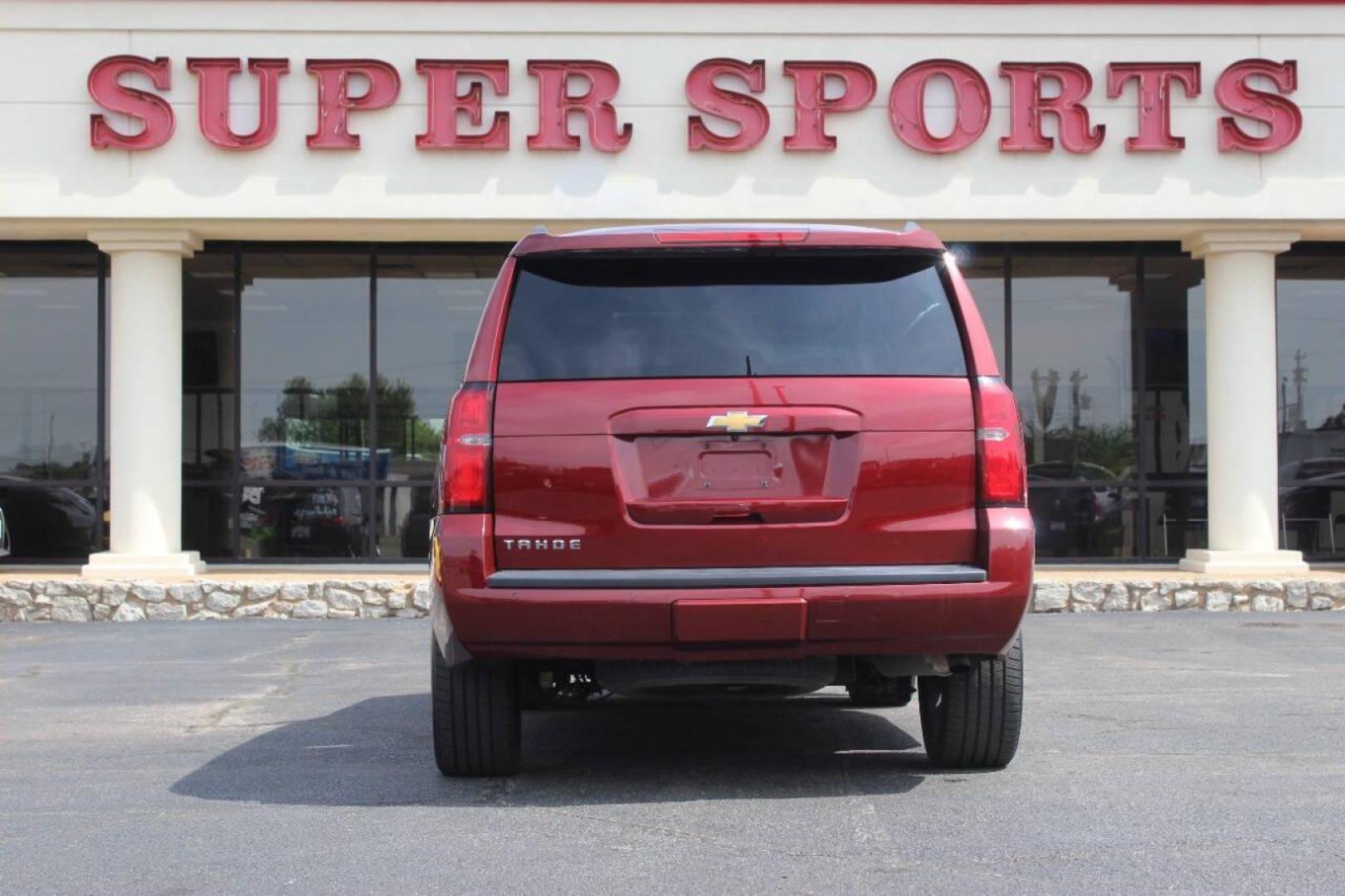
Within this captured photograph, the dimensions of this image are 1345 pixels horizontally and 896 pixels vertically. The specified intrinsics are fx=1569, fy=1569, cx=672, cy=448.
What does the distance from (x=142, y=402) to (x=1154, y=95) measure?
32.0 feet

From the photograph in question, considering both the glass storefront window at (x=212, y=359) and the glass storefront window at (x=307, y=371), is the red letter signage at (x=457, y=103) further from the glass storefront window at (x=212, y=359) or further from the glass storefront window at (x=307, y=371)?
the glass storefront window at (x=212, y=359)

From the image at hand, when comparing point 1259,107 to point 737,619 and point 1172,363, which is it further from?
point 737,619

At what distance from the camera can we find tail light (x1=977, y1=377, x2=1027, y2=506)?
533 cm

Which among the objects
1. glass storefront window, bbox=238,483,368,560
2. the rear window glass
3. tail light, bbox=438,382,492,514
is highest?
the rear window glass

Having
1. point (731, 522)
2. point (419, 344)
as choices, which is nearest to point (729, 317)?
point (731, 522)

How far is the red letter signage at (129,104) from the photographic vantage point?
14.1 meters

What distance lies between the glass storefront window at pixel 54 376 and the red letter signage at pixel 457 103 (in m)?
4.62

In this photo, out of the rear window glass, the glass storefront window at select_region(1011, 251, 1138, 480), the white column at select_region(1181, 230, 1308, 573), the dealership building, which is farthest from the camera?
the glass storefront window at select_region(1011, 251, 1138, 480)

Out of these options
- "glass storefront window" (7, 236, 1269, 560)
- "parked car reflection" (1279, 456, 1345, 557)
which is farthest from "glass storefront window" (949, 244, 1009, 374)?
"parked car reflection" (1279, 456, 1345, 557)

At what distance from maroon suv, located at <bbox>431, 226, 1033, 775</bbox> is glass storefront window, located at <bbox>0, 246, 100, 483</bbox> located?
40.2 feet

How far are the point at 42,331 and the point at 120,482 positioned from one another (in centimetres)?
295

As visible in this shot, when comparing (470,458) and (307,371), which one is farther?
(307,371)

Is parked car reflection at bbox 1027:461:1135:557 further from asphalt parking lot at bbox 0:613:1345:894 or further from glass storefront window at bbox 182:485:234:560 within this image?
glass storefront window at bbox 182:485:234:560

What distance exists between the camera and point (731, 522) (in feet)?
17.3
